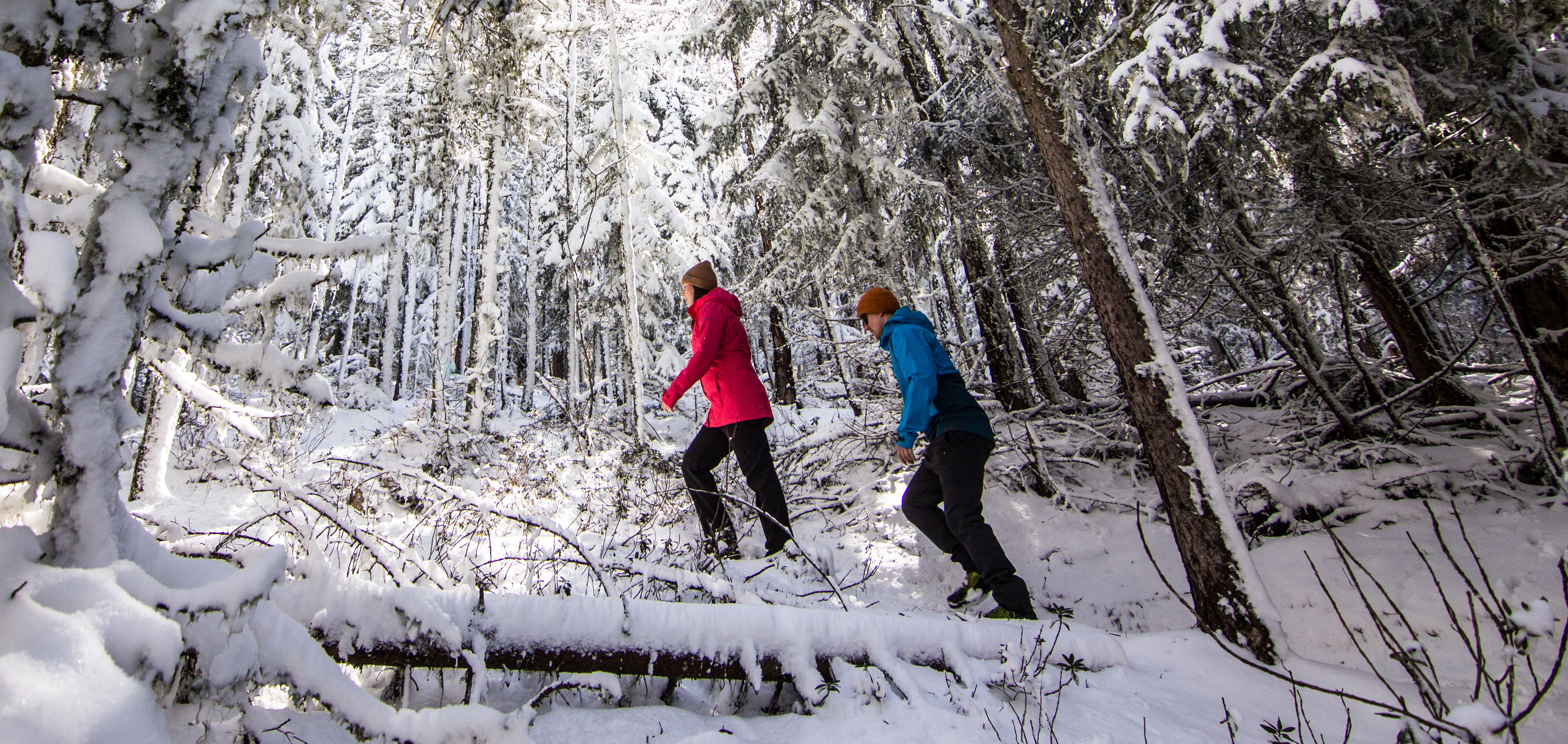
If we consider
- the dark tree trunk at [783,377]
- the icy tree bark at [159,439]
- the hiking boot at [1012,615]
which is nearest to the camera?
the hiking boot at [1012,615]

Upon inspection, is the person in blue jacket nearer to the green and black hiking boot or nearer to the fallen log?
the green and black hiking boot

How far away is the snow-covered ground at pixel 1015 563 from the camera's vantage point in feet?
6.63

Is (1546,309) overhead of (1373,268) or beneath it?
beneath

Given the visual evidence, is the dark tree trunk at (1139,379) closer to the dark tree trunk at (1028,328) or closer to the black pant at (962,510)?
the black pant at (962,510)

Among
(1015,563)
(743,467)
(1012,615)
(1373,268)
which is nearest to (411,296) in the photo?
(743,467)

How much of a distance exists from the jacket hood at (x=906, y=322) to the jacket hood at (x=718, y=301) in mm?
1100

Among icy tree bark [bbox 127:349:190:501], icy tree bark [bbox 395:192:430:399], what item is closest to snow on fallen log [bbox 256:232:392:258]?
icy tree bark [bbox 127:349:190:501]

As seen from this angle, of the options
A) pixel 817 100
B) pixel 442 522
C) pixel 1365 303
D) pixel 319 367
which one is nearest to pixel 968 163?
pixel 817 100

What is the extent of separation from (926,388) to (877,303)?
78cm

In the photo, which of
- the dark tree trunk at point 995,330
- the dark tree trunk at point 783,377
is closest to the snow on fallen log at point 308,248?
the dark tree trunk at point 995,330

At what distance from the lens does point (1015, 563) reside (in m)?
4.87

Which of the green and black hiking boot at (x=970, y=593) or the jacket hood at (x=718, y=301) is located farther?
the jacket hood at (x=718, y=301)

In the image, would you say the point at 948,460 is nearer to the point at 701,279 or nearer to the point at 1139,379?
the point at 1139,379

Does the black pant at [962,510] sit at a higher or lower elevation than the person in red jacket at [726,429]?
lower
